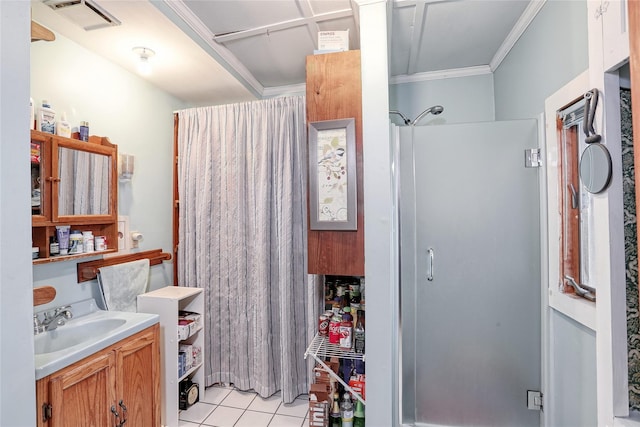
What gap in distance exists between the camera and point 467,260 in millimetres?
1588

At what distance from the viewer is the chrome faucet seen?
4.67 feet

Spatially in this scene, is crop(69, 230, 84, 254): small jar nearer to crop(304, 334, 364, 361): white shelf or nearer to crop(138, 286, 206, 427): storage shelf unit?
crop(138, 286, 206, 427): storage shelf unit

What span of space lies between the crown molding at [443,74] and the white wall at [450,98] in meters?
0.02

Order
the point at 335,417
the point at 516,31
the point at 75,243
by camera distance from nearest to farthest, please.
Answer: the point at 75,243 < the point at 335,417 < the point at 516,31

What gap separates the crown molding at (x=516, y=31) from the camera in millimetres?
1559

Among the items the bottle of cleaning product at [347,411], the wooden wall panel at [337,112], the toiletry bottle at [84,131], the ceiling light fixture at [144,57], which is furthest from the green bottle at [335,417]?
the ceiling light fixture at [144,57]

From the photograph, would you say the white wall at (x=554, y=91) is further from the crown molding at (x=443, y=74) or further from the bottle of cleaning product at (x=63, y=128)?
the bottle of cleaning product at (x=63, y=128)

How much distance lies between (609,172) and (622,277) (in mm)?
229

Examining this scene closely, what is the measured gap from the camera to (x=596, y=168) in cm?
67

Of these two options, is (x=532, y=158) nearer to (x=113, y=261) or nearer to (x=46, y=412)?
(x=46, y=412)

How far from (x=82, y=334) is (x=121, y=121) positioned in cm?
138

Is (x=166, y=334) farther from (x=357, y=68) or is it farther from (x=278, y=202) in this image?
(x=357, y=68)

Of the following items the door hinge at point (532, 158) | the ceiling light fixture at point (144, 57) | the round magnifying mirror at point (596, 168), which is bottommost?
the round magnifying mirror at point (596, 168)

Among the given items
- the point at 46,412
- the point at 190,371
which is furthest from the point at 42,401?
the point at 190,371
